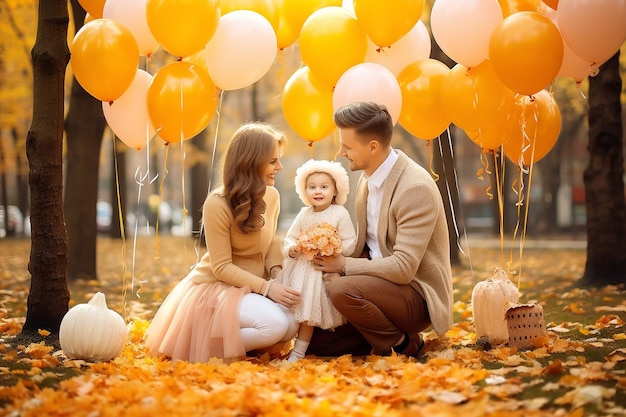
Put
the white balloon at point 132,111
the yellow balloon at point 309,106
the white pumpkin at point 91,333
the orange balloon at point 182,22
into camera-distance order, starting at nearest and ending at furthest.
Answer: the white pumpkin at point 91,333, the orange balloon at point 182,22, the white balloon at point 132,111, the yellow balloon at point 309,106

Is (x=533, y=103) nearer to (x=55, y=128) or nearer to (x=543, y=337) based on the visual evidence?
(x=543, y=337)

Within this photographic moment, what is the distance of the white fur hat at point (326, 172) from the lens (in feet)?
15.1

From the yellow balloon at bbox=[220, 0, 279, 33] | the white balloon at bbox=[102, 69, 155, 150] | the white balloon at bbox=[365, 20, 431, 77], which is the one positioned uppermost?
the yellow balloon at bbox=[220, 0, 279, 33]

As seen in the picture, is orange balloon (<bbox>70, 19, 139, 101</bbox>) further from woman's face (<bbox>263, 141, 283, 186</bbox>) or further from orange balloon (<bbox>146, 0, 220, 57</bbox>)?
woman's face (<bbox>263, 141, 283, 186</bbox>)

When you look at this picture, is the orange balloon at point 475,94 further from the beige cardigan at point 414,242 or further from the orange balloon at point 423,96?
the beige cardigan at point 414,242

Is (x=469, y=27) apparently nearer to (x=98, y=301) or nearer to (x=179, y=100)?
(x=179, y=100)

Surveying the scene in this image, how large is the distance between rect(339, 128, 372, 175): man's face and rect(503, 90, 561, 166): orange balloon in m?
1.12

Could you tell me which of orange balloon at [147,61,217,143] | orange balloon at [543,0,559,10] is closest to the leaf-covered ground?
orange balloon at [147,61,217,143]

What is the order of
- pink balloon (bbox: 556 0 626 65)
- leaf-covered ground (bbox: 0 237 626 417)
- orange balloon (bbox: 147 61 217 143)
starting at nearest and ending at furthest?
leaf-covered ground (bbox: 0 237 626 417) < pink balloon (bbox: 556 0 626 65) < orange balloon (bbox: 147 61 217 143)

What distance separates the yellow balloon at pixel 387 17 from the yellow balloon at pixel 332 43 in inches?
4.6

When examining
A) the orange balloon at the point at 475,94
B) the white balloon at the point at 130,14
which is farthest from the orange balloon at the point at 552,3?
the white balloon at the point at 130,14

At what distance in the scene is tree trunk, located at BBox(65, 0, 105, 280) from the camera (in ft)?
27.2

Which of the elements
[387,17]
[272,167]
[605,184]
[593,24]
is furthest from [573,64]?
[605,184]

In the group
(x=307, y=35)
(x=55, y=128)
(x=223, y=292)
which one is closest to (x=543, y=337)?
(x=223, y=292)
